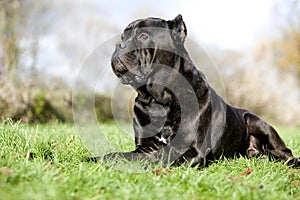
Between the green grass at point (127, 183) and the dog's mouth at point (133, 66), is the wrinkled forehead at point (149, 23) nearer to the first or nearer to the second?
the dog's mouth at point (133, 66)

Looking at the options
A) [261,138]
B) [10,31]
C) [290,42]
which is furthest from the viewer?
[290,42]

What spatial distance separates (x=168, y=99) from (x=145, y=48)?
0.49 m

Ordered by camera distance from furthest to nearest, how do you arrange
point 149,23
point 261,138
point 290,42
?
point 290,42, point 261,138, point 149,23

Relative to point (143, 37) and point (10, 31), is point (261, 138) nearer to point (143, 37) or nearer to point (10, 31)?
point (143, 37)

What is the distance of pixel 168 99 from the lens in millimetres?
3338

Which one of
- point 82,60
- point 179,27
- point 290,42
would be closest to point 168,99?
point 179,27

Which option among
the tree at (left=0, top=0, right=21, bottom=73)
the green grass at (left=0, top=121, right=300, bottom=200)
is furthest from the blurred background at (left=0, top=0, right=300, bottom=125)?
the green grass at (left=0, top=121, right=300, bottom=200)

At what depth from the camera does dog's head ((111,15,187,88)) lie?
329 cm

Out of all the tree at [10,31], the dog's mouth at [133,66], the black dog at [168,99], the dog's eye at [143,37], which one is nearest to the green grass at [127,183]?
the black dog at [168,99]

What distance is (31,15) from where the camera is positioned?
556 inches

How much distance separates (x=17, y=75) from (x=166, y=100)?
9.94 m

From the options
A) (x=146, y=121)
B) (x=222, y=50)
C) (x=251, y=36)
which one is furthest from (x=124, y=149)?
(x=251, y=36)

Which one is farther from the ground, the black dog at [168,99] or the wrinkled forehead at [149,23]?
the wrinkled forehead at [149,23]

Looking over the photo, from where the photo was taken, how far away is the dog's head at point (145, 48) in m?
3.29
